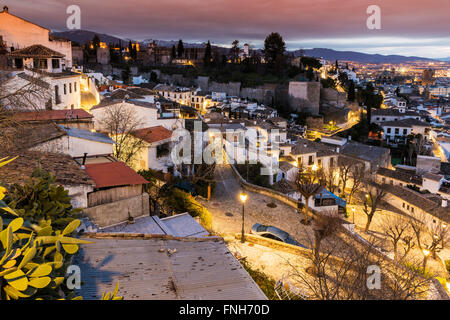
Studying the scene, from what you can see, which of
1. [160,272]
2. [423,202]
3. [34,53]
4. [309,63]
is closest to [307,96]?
[309,63]

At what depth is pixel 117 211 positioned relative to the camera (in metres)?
9.50

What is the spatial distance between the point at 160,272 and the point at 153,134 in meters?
13.6

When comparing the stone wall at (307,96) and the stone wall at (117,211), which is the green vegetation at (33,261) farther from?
the stone wall at (307,96)

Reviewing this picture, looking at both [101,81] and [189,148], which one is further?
[101,81]

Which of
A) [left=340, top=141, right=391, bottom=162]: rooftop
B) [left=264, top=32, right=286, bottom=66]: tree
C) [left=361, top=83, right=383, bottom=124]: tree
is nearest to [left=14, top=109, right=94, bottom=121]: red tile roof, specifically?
[left=340, top=141, right=391, bottom=162]: rooftop

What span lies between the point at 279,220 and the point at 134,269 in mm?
10955

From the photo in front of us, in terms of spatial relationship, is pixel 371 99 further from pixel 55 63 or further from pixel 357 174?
pixel 55 63

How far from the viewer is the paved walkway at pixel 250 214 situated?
13945 mm
